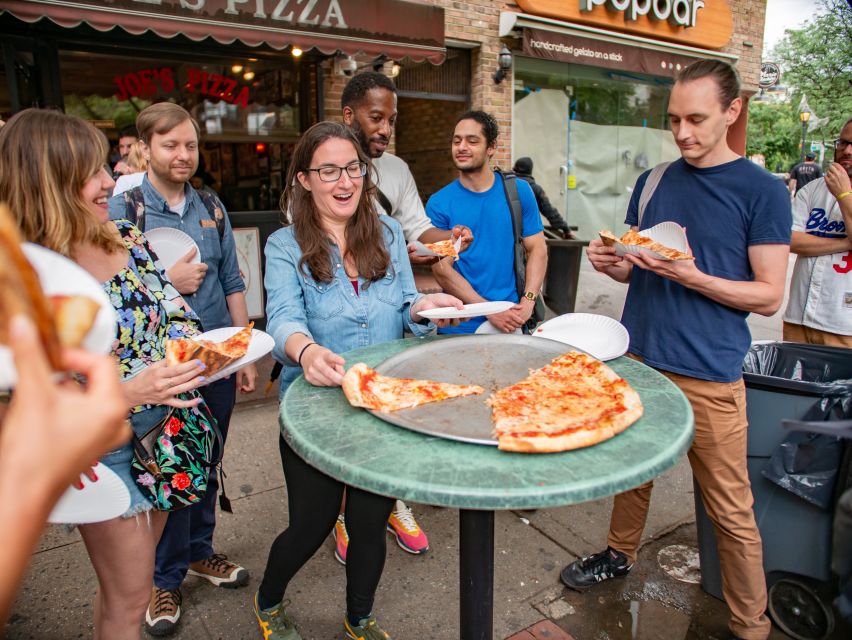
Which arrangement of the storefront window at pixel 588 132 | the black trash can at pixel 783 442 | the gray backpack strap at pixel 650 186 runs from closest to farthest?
1. the black trash can at pixel 783 442
2. the gray backpack strap at pixel 650 186
3. the storefront window at pixel 588 132

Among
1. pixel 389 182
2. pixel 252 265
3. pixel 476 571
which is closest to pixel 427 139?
pixel 252 265

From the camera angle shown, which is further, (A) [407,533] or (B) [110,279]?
(A) [407,533]

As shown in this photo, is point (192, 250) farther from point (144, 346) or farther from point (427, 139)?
point (427, 139)

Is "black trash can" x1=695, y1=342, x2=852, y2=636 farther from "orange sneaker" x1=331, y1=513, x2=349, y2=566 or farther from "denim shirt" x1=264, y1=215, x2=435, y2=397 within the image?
"orange sneaker" x1=331, y1=513, x2=349, y2=566

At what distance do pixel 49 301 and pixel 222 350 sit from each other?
1073mm

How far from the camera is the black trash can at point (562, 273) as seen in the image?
20.4ft

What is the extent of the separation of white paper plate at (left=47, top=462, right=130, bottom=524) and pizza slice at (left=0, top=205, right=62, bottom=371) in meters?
1.00

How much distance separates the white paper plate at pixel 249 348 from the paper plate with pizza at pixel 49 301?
0.95 m

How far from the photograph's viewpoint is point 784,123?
144 ft

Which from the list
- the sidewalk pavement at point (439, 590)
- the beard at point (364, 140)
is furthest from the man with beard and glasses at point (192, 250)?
the beard at point (364, 140)

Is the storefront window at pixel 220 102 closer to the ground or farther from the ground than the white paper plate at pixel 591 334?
farther from the ground

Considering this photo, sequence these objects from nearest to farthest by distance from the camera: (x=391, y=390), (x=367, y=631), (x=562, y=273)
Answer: (x=391, y=390), (x=367, y=631), (x=562, y=273)

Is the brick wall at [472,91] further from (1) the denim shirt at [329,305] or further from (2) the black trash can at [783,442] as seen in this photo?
(2) the black trash can at [783,442]

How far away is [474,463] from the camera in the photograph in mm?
1386
